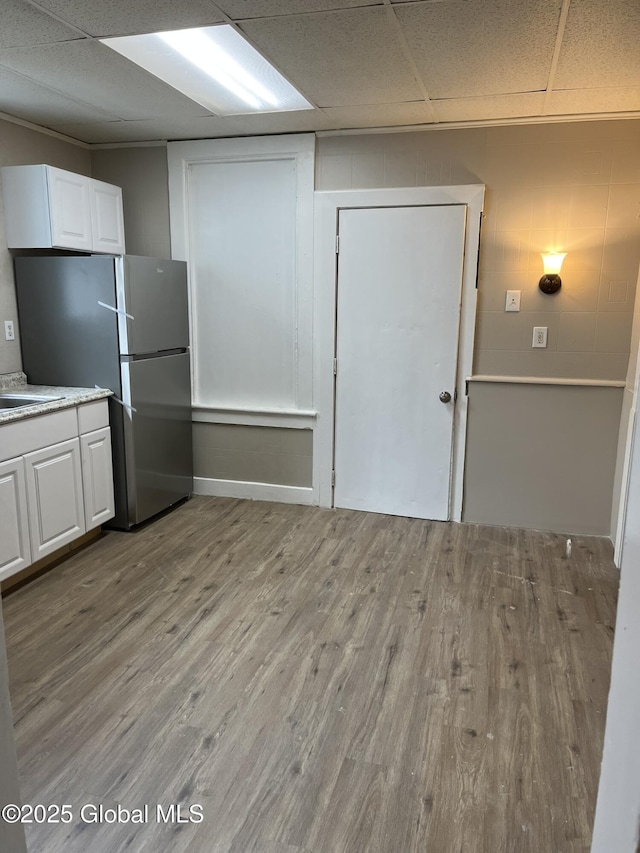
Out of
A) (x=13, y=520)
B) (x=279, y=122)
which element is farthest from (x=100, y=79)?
(x=13, y=520)

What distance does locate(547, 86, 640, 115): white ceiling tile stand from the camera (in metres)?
2.88

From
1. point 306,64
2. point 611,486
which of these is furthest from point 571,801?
point 306,64

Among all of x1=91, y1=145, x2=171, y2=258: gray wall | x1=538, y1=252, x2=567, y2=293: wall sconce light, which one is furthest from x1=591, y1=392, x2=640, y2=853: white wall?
x1=91, y1=145, x2=171, y2=258: gray wall

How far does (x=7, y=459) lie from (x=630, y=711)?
2767 mm

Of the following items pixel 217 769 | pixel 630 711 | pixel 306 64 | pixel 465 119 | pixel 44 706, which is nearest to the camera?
pixel 630 711

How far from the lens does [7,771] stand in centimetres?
70

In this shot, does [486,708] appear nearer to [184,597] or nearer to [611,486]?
[184,597]

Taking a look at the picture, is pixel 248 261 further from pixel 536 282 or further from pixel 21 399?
pixel 536 282

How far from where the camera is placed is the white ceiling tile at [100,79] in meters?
2.49

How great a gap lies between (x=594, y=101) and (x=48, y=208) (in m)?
2.93

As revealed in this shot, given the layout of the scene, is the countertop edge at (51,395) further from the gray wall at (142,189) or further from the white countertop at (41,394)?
the gray wall at (142,189)

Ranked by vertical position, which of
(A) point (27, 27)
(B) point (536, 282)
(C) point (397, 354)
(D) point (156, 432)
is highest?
Result: (A) point (27, 27)

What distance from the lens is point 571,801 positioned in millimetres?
1713

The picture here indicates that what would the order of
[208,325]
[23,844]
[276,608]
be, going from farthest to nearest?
[208,325]
[276,608]
[23,844]
